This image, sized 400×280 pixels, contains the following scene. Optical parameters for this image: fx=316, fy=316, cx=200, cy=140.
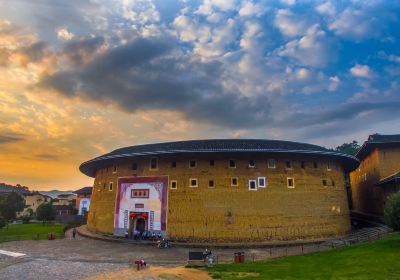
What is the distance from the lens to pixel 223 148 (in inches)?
1108

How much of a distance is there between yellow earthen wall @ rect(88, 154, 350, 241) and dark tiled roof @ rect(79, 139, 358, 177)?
933mm

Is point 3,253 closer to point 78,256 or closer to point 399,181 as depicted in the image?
point 78,256

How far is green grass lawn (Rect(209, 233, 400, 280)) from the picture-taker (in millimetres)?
14016

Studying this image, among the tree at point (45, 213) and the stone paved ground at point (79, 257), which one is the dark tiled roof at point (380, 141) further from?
the tree at point (45, 213)

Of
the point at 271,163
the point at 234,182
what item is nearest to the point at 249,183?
the point at 234,182

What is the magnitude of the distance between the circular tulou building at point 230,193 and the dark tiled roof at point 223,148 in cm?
9

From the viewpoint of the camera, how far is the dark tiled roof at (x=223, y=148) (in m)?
27.7

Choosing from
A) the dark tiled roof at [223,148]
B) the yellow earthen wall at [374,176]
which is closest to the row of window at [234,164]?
the dark tiled roof at [223,148]

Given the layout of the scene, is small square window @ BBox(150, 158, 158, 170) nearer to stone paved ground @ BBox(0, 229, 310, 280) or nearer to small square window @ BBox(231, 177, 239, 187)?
stone paved ground @ BBox(0, 229, 310, 280)

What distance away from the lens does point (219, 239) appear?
26.6m

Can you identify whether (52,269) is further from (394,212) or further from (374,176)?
(374,176)

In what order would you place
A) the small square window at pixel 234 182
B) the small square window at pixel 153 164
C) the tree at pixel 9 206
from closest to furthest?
the small square window at pixel 234 182 → the small square window at pixel 153 164 → the tree at pixel 9 206

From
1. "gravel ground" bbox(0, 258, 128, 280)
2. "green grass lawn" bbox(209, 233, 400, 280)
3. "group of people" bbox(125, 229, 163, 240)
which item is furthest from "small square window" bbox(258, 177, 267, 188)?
"gravel ground" bbox(0, 258, 128, 280)

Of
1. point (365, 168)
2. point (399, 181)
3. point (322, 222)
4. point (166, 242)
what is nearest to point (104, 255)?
point (166, 242)
